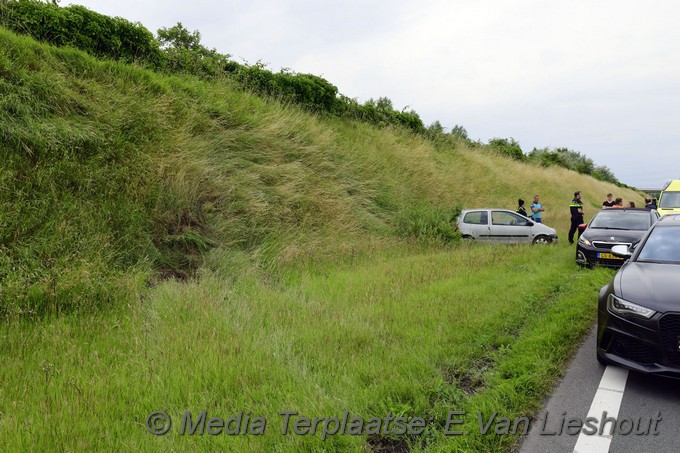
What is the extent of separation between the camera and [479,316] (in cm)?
553

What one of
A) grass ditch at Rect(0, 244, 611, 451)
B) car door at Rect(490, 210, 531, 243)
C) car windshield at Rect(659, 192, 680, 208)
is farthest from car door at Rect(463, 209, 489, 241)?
grass ditch at Rect(0, 244, 611, 451)

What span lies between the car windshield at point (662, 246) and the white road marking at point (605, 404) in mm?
1634

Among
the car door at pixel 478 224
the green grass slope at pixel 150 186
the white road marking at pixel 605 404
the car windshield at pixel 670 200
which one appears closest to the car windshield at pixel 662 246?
the white road marking at pixel 605 404

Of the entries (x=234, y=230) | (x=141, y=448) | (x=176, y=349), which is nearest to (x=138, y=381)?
(x=176, y=349)

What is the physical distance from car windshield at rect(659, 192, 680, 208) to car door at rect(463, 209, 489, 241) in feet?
18.2

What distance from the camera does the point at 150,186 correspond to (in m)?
7.98

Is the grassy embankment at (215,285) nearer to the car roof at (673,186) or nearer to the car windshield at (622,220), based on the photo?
the car windshield at (622,220)

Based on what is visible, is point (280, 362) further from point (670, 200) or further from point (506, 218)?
point (670, 200)

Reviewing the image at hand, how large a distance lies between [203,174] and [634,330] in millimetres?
8115

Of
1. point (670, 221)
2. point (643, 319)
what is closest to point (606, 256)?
point (670, 221)

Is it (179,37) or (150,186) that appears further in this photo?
(179,37)

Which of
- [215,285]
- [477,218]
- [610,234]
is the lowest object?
[215,285]

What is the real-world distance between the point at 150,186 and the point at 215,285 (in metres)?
2.84

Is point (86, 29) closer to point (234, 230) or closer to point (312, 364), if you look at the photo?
point (234, 230)
